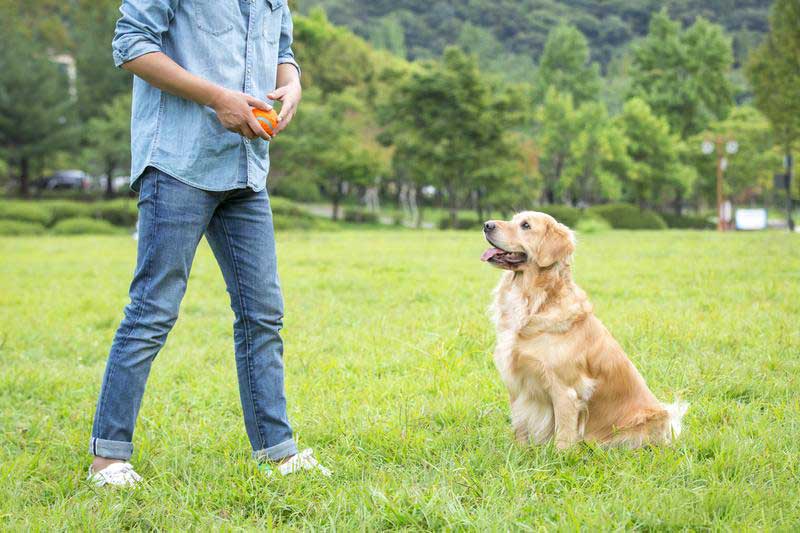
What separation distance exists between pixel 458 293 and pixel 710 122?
40.2 meters

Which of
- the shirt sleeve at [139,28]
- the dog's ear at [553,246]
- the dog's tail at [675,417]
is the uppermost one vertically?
the shirt sleeve at [139,28]

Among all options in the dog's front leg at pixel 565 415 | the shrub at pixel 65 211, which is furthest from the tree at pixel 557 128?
the dog's front leg at pixel 565 415

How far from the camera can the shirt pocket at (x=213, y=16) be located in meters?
2.38

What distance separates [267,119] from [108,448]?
1276 mm

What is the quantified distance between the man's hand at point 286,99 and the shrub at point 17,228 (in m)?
19.8

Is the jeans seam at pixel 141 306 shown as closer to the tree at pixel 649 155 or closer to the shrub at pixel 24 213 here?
the shrub at pixel 24 213

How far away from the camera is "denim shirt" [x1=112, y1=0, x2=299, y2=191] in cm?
232

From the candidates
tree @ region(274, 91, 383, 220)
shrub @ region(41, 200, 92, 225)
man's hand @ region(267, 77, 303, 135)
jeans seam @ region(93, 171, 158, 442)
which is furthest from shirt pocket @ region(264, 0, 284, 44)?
tree @ region(274, 91, 383, 220)

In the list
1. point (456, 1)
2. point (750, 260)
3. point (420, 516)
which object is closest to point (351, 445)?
point (420, 516)

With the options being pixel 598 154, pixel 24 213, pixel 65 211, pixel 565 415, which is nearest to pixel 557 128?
pixel 598 154

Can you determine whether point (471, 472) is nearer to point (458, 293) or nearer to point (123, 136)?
point (458, 293)

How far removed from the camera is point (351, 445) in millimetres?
2934

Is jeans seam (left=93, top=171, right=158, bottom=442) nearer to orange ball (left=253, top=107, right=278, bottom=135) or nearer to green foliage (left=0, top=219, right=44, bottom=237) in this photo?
orange ball (left=253, top=107, right=278, bottom=135)

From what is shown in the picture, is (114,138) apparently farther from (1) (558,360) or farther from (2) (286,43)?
(1) (558,360)
